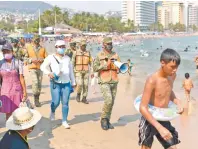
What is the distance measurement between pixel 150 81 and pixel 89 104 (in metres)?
5.63

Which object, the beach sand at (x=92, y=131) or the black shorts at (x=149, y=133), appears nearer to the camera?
the black shorts at (x=149, y=133)

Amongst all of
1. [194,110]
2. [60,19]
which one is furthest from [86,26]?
[194,110]

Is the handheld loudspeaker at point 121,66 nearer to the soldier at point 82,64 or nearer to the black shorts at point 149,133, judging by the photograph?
the black shorts at point 149,133

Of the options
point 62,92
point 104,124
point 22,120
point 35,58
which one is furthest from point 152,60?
point 22,120

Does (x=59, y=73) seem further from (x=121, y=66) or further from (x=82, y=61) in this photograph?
(x=82, y=61)

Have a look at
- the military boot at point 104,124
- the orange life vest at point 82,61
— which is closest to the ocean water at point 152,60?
the orange life vest at point 82,61

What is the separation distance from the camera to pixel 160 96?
372cm

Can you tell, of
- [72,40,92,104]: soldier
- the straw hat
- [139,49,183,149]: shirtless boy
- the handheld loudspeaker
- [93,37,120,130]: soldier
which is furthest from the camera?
[72,40,92,104]: soldier

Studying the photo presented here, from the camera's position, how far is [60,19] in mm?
101250

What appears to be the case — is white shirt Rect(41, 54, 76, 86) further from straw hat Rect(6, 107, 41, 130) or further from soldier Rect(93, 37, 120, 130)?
straw hat Rect(6, 107, 41, 130)

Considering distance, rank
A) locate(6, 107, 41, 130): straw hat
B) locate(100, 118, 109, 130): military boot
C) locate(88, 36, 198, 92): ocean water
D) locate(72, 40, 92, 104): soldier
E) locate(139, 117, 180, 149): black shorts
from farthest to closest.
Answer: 1. locate(88, 36, 198, 92): ocean water
2. locate(72, 40, 92, 104): soldier
3. locate(100, 118, 109, 130): military boot
4. locate(139, 117, 180, 149): black shorts
5. locate(6, 107, 41, 130): straw hat

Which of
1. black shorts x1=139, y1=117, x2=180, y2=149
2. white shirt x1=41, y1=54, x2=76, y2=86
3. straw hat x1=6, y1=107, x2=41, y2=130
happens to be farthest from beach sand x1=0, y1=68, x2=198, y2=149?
straw hat x1=6, y1=107, x2=41, y2=130

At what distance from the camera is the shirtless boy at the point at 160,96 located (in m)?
3.45

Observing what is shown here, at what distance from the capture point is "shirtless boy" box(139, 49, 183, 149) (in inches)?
136
